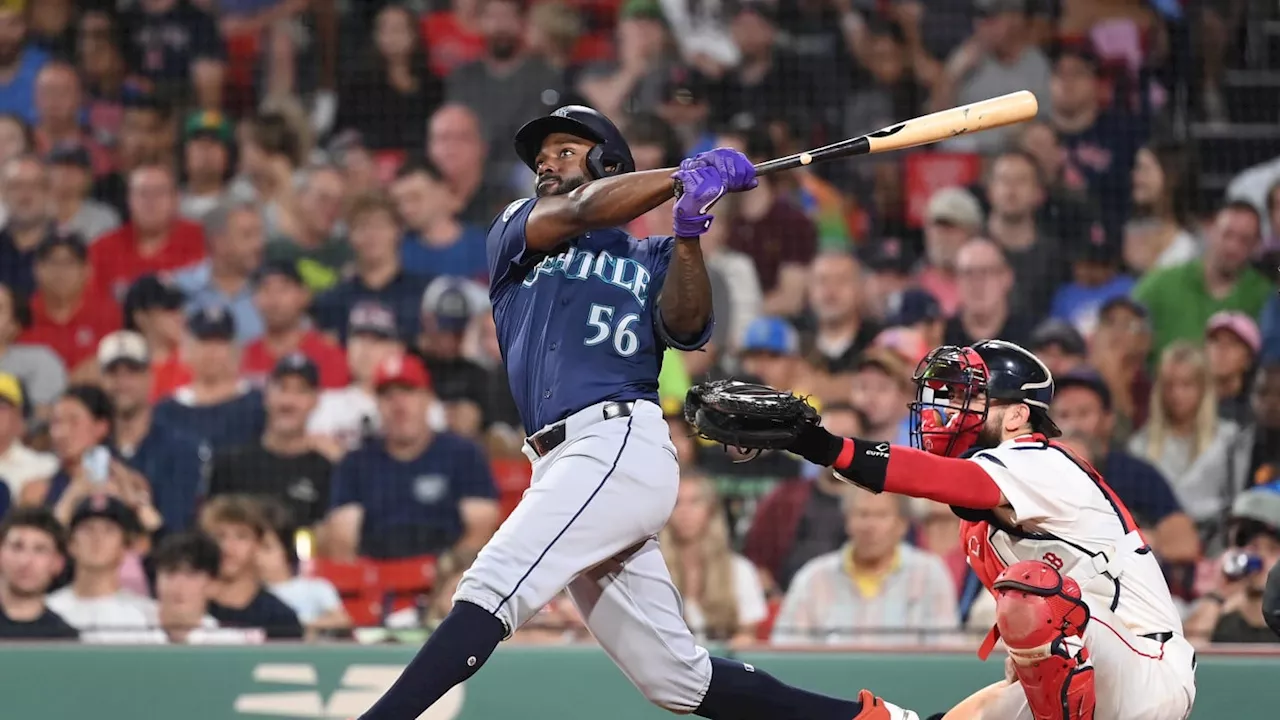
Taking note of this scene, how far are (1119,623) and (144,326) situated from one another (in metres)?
4.63

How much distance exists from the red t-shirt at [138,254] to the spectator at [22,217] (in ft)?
0.86

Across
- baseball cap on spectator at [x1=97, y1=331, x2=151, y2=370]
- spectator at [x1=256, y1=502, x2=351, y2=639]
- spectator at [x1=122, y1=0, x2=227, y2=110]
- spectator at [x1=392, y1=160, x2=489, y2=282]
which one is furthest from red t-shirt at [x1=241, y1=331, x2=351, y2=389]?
spectator at [x1=122, y1=0, x2=227, y2=110]

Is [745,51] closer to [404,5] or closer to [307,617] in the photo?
[404,5]

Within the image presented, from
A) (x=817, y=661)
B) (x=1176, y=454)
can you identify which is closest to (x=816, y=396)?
(x=1176, y=454)

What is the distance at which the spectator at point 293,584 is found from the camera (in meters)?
5.75

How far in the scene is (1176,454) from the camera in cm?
616

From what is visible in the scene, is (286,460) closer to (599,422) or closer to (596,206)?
(599,422)

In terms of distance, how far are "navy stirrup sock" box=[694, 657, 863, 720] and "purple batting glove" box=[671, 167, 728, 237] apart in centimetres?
95

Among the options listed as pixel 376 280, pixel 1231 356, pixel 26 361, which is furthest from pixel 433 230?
pixel 1231 356

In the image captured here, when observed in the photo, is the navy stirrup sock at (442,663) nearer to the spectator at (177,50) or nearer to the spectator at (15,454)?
the spectator at (15,454)

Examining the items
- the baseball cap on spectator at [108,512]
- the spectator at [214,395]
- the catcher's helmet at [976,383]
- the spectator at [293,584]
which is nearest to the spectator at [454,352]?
the spectator at [214,395]

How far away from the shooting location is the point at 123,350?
22.2ft

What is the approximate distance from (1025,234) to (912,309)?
27.2 inches

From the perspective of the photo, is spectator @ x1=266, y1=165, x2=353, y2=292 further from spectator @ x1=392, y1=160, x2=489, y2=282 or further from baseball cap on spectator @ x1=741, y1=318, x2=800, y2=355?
baseball cap on spectator @ x1=741, y1=318, x2=800, y2=355
